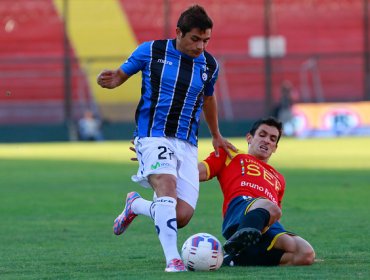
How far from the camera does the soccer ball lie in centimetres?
696

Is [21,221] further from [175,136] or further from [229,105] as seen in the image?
[229,105]

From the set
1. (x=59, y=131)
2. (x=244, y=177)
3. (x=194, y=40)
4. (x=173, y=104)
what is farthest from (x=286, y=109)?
(x=194, y=40)

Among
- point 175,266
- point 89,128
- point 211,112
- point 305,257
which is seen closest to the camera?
point 175,266

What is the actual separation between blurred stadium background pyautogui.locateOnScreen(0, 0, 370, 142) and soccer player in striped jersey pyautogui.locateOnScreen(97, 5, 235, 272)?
27503 millimetres

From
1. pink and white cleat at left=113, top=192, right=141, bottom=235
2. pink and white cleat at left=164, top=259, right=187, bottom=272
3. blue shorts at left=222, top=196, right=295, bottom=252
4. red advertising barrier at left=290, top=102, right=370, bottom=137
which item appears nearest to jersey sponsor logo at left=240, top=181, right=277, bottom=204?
blue shorts at left=222, top=196, right=295, bottom=252

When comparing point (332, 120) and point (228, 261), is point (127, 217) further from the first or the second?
point (332, 120)

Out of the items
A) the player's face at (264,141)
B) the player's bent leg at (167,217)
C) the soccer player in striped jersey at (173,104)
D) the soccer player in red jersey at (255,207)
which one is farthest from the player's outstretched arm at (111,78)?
the player's face at (264,141)

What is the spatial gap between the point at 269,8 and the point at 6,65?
10056mm

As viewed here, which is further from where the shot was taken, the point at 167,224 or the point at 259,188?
the point at 259,188

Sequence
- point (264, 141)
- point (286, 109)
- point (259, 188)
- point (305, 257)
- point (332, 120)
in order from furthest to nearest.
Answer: point (286, 109)
point (332, 120)
point (264, 141)
point (259, 188)
point (305, 257)

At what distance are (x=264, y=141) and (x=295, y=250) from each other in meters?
1.03

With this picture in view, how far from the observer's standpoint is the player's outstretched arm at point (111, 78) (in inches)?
287

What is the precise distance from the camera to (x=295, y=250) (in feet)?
23.7

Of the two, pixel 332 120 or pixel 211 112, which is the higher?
pixel 211 112
